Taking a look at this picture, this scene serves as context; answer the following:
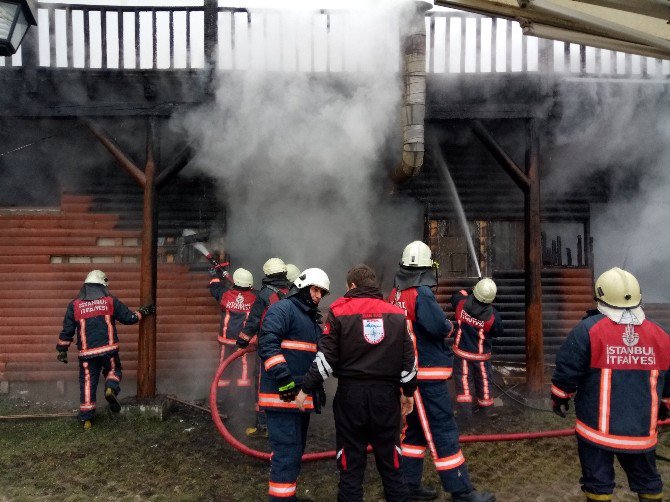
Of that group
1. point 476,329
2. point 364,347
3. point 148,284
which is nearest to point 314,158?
point 148,284

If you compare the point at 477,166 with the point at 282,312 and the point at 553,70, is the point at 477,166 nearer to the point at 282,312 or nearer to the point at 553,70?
the point at 553,70

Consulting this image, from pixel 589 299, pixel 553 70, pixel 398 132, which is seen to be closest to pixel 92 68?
pixel 398 132

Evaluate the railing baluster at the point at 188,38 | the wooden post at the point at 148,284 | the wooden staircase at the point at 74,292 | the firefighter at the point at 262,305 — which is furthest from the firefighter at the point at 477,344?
the railing baluster at the point at 188,38

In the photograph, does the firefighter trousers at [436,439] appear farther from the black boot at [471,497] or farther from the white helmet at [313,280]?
the white helmet at [313,280]

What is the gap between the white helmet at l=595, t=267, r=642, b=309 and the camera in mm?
3162

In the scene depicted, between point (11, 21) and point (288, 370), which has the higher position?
point (11, 21)

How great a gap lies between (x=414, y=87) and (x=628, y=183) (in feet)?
13.8

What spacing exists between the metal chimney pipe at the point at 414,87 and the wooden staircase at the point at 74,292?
3.81 metres

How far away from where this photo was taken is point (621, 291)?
3.16 m

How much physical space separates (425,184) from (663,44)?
4947 mm

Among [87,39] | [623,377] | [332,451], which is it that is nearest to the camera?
[623,377]

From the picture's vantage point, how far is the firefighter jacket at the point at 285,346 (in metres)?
3.52

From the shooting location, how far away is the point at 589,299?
7258 millimetres

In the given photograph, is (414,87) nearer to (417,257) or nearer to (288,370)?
(417,257)
